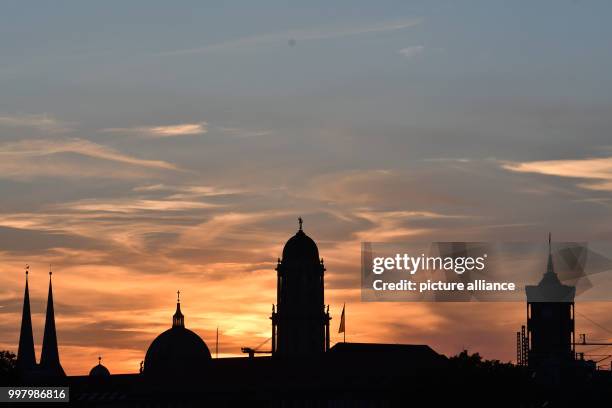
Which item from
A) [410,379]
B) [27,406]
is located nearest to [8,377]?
[27,406]

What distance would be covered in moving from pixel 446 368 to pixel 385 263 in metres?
19.0

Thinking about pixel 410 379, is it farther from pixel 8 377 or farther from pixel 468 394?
pixel 8 377

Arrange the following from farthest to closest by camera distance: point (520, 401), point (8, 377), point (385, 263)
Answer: point (8, 377) < point (520, 401) < point (385, 263)

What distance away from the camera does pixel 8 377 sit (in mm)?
199250

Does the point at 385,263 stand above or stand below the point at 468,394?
above

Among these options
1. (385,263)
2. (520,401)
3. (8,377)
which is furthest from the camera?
(8,377)

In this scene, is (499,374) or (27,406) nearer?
(499,374)

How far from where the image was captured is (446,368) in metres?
187

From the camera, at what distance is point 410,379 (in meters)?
200

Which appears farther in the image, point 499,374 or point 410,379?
point 410,379

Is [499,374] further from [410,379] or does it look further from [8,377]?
[8,377]

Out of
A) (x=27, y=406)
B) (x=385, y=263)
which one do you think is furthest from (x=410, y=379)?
(x=27, y=406)

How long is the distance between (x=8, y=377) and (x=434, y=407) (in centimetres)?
5068

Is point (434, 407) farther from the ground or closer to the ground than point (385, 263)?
closer to the ground
